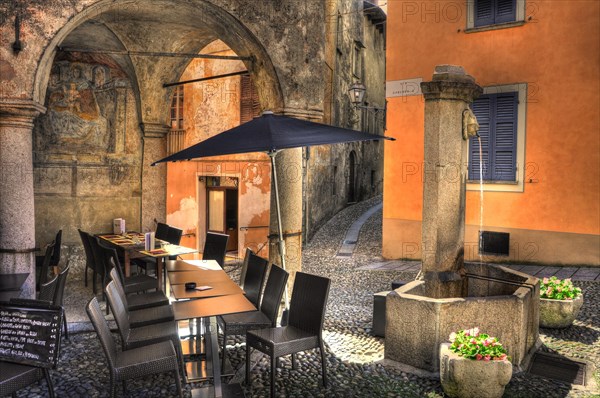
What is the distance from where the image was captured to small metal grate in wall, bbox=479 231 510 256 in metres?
9.92

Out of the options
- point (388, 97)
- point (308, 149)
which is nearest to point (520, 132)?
point (388, 97)

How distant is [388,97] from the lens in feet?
36.3

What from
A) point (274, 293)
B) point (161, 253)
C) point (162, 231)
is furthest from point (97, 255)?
point (274, 293)

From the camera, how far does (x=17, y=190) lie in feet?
19.5

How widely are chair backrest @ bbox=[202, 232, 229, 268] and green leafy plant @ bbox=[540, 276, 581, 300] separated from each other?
4000 mm

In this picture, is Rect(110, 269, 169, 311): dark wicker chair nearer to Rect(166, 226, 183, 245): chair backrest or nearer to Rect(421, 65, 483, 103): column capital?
Rect(166, 226, 183, 245): chair backrest

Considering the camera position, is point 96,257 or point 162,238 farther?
point 162,238

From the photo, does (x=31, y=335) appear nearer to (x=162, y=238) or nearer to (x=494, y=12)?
(x=162, y=238)

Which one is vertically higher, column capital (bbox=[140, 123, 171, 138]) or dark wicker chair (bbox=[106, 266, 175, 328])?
column capital (bbox=[140, 123, 171, 138])

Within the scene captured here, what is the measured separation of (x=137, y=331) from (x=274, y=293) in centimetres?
124

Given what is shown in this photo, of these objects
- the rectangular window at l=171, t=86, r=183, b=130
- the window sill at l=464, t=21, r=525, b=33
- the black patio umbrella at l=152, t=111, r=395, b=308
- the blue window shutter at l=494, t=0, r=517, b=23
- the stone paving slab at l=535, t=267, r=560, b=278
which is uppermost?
the blue window shutter at l=494, t=0, r=517, b=23

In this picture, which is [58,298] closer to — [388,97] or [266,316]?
[266,316]

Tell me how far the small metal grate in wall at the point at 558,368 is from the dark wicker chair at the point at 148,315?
340cm

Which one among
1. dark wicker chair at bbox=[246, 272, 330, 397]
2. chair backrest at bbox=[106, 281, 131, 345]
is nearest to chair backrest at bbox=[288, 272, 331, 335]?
dark wicker chair at bbox=[246, 272, 330, 397]
